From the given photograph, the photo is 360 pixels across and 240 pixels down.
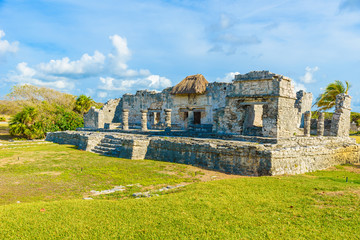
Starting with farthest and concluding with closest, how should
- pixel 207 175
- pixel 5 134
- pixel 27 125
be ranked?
pixel 5 134, pixel 27 125, pixel 207 175

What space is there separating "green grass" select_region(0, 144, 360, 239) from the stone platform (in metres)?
1.28

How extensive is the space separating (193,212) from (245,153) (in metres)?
3.85

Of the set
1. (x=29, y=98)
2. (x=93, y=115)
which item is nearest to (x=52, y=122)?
(x=93, y=115)

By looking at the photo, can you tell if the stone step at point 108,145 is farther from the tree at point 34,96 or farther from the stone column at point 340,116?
the tree at point 34,96

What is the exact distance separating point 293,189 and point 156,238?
318cm

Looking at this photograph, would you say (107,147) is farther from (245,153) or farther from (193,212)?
(193,212)

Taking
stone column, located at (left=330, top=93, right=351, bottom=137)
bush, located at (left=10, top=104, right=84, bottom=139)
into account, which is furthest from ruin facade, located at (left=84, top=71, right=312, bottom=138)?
stone column, located at (left=330, top=93, right=351, bottom=137)

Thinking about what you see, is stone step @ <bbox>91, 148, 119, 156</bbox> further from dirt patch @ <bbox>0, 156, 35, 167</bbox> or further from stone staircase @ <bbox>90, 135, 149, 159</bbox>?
dirt patch @ <bbox>0, 156, 35, 167</bbox>

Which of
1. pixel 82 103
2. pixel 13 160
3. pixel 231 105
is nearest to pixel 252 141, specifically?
pixel 231 105

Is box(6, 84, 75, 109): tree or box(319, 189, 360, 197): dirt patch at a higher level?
box(6, 84, 75, 109): tree

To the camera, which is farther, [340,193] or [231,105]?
[231,105]

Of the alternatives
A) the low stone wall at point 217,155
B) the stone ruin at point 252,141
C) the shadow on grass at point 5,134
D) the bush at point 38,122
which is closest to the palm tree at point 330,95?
the stone ruin at point 252,141

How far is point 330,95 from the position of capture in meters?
22.9

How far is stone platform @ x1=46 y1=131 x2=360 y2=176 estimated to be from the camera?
704 centimetres
